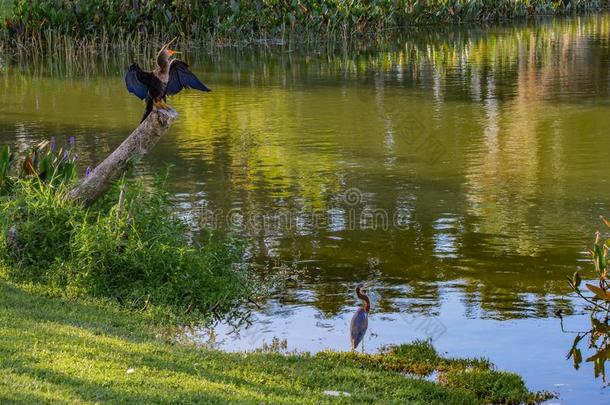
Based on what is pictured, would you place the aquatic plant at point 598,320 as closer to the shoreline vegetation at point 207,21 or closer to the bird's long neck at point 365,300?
the bird's long neck at point 365,300

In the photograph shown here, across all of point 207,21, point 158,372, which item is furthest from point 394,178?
point 207,21

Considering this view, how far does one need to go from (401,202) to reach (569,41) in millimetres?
20969

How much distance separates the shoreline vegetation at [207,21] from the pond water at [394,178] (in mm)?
1262

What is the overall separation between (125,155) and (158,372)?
3.07 metres

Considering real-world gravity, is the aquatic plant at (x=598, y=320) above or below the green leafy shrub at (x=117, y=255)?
below

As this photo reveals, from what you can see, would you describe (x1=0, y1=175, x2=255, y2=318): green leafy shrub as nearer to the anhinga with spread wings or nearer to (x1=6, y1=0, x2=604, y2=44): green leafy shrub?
the anhinga with spread wings

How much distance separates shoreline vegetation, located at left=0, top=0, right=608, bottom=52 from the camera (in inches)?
1093

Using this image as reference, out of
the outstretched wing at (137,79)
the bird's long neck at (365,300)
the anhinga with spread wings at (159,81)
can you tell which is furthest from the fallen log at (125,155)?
the bird's long neck at (365,300)

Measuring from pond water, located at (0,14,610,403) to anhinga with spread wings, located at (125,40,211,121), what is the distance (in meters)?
1.97

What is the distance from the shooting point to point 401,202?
1265 cm

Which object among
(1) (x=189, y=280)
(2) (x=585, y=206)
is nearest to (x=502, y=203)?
(2) (x=585, y=206)

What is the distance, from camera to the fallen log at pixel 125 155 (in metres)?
9.15

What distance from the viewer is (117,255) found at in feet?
28.8

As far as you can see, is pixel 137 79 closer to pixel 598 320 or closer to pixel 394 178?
pixel 598 320
